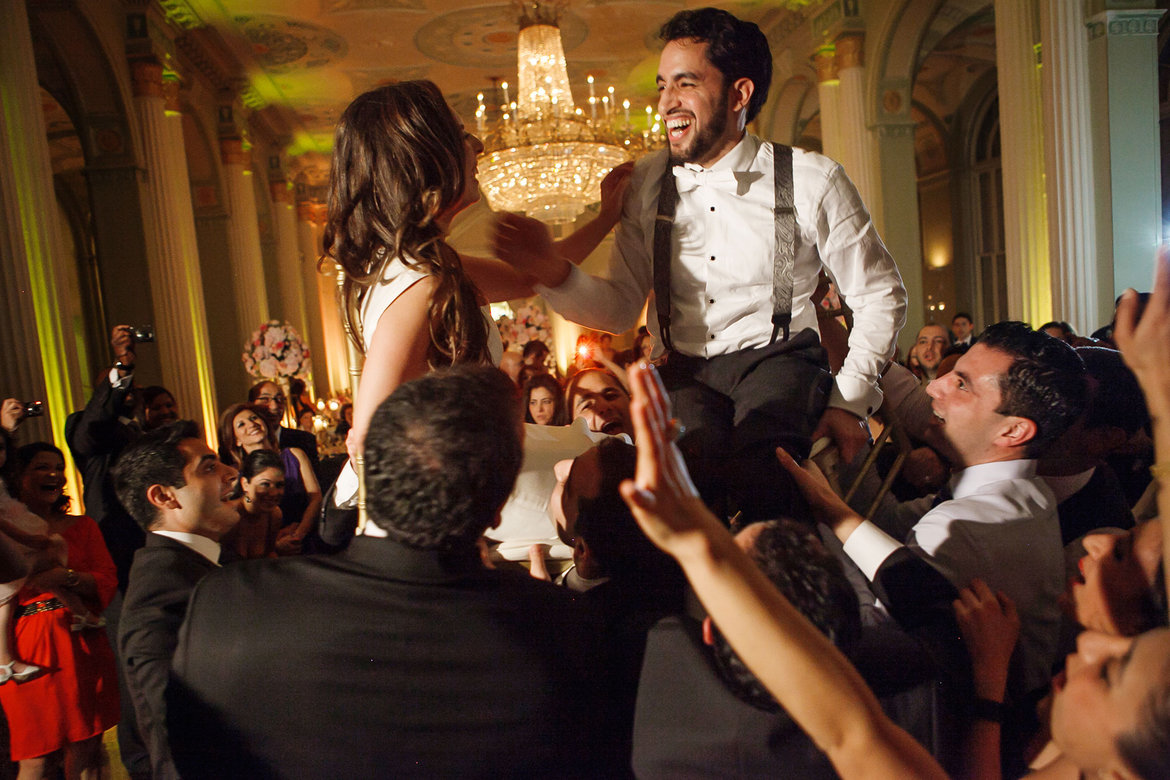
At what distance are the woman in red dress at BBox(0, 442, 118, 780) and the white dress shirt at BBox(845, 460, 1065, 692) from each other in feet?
9.33

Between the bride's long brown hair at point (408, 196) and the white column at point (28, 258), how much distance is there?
4.39 m

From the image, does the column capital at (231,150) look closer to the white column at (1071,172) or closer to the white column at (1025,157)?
the white column at (1025,157)

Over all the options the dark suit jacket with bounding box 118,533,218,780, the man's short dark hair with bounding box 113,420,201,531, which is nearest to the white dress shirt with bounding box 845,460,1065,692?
the dark suit jacket with bounding box 118,533,218,780

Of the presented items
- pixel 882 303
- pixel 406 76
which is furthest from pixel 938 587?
pixel 406 76

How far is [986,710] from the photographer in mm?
1404

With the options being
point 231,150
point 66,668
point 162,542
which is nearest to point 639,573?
point 162,542

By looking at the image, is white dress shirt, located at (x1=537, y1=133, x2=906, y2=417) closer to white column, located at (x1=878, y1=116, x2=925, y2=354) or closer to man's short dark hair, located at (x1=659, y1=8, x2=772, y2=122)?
man's short dark hair, located at (x1=659, y1=8, x2=772, y2=122)

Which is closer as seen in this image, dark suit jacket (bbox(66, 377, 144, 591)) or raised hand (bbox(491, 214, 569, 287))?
raised hand (bbox(491, 214, 569, 287))

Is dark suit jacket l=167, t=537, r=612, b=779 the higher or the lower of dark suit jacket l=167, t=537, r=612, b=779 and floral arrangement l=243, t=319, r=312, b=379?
the lower

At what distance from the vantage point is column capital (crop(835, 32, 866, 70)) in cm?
909

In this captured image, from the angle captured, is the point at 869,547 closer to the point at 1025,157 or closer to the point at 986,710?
the point at 986,710

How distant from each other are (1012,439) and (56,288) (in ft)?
19.7

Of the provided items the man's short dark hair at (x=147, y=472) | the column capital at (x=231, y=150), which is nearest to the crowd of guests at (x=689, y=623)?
the man's short dark hair at (x=147, y=472)

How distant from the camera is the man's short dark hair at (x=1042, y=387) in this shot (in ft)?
5.65
